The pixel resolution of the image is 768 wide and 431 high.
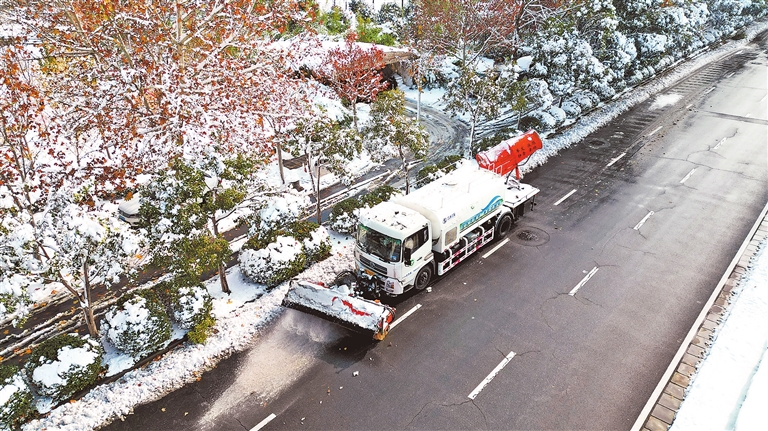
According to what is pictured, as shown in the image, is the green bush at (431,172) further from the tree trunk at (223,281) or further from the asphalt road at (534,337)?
the tree trunk at (223,281)

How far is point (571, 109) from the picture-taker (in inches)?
1284

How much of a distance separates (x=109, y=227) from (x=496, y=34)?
29567mm

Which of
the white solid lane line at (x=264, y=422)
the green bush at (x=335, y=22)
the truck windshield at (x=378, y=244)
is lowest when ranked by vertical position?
the white solid lane line at (x=264, y=422)

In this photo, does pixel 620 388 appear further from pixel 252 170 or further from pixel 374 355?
pixel 252 170

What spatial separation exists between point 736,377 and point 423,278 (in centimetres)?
967

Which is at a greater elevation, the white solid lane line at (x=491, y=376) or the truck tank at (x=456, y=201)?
the truck tank at (x=456, y=201)

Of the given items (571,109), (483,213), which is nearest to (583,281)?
(483,213)

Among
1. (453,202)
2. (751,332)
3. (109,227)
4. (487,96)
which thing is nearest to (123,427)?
(109,227)

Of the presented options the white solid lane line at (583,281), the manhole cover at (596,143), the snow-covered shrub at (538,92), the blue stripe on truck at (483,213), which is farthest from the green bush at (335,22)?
the white solid lane line at (583,281)

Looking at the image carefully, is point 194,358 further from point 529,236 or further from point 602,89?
point 602,89

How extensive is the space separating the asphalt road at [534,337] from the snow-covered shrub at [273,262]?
171cm

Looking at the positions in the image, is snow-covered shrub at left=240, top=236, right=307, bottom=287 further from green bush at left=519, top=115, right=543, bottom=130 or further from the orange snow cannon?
green bush at left=519, top=115, right=543, bottom=130

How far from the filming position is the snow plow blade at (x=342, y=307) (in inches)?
585

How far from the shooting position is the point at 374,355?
14883 mm
